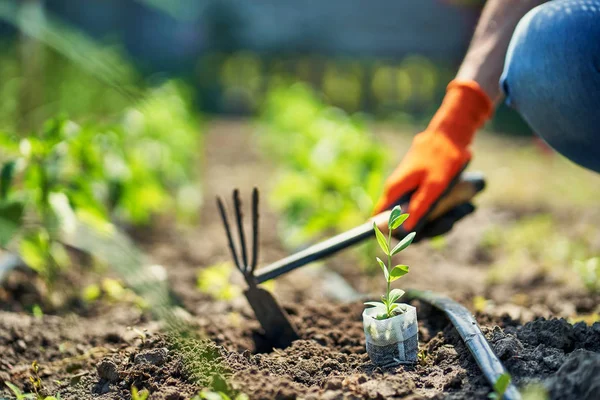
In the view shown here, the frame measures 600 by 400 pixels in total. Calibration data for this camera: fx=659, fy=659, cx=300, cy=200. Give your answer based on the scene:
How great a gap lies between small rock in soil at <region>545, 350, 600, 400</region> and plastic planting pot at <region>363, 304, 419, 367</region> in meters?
0.34

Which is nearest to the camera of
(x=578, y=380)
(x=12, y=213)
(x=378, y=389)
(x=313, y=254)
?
(x=578, y=380)

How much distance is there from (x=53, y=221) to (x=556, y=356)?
4.87 feet

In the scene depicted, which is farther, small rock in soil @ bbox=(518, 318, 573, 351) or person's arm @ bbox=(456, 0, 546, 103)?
person's arm @ bbox=(456, 0, 546, 103)

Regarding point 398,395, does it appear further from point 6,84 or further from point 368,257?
point 6,84

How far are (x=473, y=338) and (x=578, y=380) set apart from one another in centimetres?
34

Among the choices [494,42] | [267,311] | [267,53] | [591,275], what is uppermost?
[267,53]

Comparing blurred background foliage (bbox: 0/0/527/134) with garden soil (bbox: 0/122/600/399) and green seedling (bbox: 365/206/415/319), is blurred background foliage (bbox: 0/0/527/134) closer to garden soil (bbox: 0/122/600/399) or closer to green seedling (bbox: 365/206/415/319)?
garden soil (bbox: 0/122/600/399)

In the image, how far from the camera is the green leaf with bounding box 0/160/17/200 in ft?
6.50

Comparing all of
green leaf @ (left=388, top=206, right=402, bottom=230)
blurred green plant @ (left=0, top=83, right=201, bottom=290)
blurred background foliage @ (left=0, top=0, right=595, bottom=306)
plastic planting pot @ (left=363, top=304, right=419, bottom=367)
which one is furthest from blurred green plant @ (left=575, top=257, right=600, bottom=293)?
blurred green plant @ (left=0, top=83, right=201, bottom=290)

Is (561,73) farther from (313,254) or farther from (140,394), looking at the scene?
(140,394)

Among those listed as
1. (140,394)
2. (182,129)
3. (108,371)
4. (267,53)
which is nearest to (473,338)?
(140,394)

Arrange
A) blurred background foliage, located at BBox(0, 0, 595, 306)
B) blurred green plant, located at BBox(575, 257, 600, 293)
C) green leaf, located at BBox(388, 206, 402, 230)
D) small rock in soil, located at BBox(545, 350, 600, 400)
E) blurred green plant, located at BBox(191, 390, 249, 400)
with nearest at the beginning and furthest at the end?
small rock in soil, located at BBox(545, 350, 600, 400), blurred green plant, located at BBox(191, 390, 249, 400), green leaf, located at BBox(388, 206, 402, 230), blurred background foliage, located at BBox(0, 0, 595, 306), blurred green plant, located at BBox(575, 257, 600, 293)

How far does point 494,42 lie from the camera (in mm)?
2098

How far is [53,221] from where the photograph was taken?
2.05 meters
